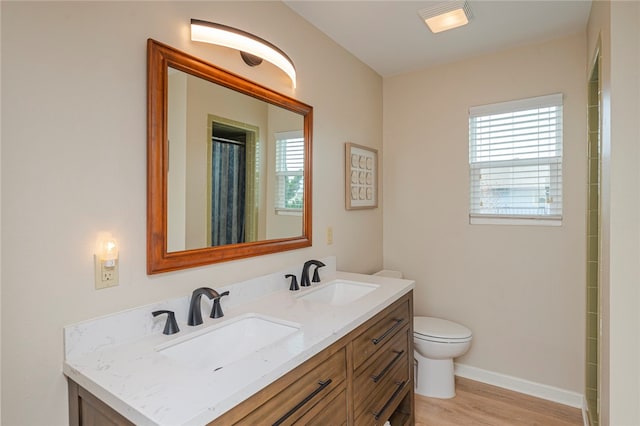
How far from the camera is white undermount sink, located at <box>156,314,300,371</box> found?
1252 mm

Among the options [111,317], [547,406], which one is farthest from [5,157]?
[547,406]

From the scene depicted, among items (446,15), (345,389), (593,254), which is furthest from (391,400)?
(446,15)

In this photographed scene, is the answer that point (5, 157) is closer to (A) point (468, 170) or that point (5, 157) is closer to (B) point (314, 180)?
(B) point (314, 180)

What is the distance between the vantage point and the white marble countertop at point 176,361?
2.76 feet

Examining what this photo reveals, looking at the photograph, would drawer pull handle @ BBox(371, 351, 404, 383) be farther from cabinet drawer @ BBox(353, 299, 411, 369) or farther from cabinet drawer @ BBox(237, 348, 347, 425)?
cabinet drawer @ BBox(237, 348, 347, 425)

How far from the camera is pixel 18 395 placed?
3.26ft

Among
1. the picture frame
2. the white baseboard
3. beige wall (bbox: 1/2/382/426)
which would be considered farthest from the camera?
the picture frame

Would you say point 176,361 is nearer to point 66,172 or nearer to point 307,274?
point 66,172

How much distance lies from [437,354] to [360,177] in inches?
55.9

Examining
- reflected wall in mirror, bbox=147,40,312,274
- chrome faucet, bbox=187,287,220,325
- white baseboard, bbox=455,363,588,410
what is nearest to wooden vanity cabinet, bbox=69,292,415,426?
chrome faucet, bbox=187,287,220,325

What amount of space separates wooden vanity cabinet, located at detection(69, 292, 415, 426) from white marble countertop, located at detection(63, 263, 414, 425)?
0.04m

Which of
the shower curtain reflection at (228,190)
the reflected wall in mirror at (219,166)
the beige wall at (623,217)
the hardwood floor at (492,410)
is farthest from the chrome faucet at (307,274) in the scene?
the beige wall at (623,217)

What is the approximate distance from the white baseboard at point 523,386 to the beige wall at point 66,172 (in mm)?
2317

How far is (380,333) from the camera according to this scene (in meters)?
1.68
